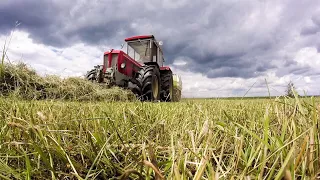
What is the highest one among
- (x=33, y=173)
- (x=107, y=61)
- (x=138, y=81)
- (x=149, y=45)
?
(x=149, y=45)

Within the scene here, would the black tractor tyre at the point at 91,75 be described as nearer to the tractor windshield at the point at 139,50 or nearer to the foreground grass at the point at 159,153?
the tractor windshield at the point at 139,50

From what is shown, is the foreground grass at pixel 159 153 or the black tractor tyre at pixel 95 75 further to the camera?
the black tractor tyre at pixel 95 75

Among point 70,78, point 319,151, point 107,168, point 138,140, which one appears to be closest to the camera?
point 319,151

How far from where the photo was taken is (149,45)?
8273 mm

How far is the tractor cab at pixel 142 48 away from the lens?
826 cm

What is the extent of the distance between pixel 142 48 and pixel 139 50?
0.44 feet

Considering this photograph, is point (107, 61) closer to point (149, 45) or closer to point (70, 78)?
point (70, 78)

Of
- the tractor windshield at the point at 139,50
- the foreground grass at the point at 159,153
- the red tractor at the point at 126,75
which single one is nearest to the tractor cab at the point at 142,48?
the tractor windshield at the point at 139,50

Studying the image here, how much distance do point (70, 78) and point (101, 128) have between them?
523 centimetres

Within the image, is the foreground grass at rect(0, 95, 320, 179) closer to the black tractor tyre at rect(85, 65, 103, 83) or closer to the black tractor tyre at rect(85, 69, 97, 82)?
the black tractor tyre at rect(85, 65, 103, 83)

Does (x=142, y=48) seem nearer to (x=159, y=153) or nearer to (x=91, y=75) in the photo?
(x=91, y=75)


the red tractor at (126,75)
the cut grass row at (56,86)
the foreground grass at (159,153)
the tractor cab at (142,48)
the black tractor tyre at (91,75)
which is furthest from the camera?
the tractor cab at (142,48)

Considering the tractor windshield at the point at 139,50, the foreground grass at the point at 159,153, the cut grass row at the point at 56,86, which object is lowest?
the foreground grass at the point at 159,153

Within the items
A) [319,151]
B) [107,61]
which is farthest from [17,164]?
[107,61]
